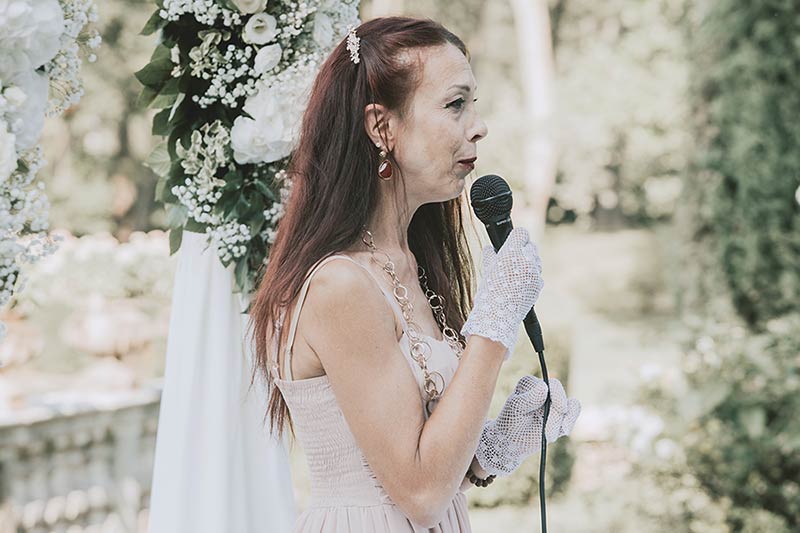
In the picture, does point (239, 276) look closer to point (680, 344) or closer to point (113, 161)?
point (680, 344)

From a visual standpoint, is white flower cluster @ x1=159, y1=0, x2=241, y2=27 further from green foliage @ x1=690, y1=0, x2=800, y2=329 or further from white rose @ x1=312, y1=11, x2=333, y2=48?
green foliage @ x1=690, y1=0, x2=800, y2=329

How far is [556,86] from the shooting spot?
1413 cm

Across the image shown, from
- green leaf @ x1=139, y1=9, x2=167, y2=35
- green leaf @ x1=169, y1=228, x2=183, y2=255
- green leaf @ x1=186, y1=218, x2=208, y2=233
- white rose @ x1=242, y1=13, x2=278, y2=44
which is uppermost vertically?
green leaf @ x1=139, y1=9, x2=167, y2=35

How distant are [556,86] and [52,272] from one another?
9.37 m

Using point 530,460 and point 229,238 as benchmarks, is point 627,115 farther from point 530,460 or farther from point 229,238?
point 229,238

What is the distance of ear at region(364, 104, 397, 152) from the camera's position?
1713mm

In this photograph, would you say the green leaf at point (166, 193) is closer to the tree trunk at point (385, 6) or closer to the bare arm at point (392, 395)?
the bare arm at point (392, 395)

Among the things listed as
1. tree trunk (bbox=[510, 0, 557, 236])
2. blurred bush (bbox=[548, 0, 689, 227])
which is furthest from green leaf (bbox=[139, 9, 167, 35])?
blurred bush (bbox=[548, 0, 689, 227])

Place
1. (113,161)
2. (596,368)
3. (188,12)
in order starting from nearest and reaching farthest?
(188,12) → (596,368) → (113,161)

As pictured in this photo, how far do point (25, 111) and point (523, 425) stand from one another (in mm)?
1026

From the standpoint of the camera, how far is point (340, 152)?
171cm

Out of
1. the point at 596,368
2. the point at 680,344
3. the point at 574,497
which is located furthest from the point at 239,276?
the point at 596,368

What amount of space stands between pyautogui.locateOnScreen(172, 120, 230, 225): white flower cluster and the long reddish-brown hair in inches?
12.2

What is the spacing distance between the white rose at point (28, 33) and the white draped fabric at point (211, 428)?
0.63 metres
